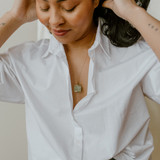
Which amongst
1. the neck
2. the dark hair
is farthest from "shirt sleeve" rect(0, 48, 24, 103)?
the dark hair

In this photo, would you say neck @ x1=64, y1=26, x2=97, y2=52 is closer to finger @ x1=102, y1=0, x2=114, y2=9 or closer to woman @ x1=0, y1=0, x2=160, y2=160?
woman @ x1=0, y1=0, x2=160, y2=160

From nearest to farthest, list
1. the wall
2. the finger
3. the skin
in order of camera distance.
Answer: the skin
the finger
the wall

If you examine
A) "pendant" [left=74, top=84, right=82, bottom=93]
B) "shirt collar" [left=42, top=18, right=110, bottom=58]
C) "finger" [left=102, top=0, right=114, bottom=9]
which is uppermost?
"finger" [left=102, top=0, right=114, bottom=9]

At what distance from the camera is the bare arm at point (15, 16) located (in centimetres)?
118

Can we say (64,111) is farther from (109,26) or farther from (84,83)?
(109,26)

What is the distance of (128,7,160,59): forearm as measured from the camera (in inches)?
39.8

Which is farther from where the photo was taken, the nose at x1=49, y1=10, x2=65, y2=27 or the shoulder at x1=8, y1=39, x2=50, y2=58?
the shoulder at x1=8, y1=39, x2=50, y2=58

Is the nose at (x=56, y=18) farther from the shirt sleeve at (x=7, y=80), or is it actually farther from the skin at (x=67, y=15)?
the shirt sleeve at (x=7, y=80)

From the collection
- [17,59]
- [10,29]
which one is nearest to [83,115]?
[17,59]

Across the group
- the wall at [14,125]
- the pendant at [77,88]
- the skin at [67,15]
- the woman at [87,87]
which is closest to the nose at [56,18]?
the skin at [67,15]

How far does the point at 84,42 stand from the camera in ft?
3.89

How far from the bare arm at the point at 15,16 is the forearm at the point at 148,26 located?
0.42 meters

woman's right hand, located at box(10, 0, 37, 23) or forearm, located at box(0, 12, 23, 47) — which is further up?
woman's right hand, located at box(10, 0, 37, 23)

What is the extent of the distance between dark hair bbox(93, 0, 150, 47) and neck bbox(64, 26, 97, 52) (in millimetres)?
47
